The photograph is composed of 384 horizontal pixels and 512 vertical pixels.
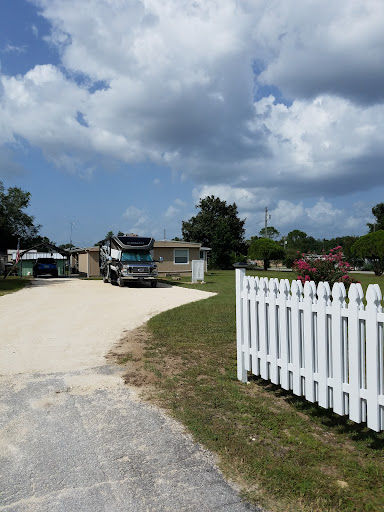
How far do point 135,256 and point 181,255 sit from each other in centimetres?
1250

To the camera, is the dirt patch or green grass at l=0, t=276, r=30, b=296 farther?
green grass at l=0, t=276, r=30, b=296

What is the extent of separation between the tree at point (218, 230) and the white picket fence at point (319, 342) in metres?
40.3

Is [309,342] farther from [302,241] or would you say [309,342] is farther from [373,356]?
[302,241]

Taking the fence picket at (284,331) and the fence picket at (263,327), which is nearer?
the fence picket at (284,331)

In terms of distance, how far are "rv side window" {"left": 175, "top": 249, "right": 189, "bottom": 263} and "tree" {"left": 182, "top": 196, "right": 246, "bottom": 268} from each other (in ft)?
39.2

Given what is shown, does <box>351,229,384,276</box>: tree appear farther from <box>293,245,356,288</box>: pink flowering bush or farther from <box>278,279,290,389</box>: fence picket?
<box>278,279,290,389</box>: fence picket

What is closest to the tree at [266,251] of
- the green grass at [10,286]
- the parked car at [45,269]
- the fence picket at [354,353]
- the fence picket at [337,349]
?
the parked car at [45,269]

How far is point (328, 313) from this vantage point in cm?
333

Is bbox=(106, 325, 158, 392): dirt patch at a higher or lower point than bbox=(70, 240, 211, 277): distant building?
lower

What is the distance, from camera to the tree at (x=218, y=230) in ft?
148

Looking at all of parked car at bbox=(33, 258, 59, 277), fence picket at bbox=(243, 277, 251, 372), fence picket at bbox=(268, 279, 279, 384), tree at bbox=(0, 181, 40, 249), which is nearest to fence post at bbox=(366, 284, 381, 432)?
fence picket at bbox=(268, 279, 279, 384)

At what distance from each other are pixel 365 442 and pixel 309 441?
0.45 metres

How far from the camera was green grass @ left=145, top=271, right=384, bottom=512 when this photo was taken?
8.15 ft

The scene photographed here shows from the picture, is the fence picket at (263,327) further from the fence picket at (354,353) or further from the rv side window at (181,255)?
the rv side window at (181,255)
